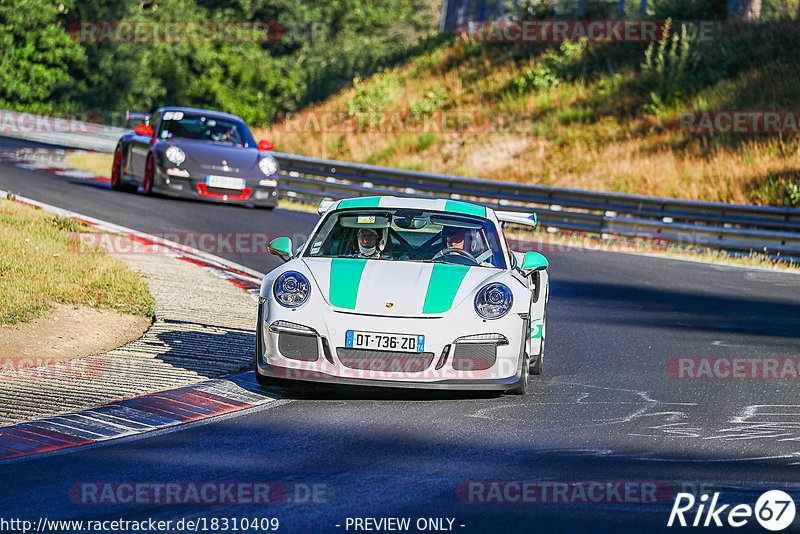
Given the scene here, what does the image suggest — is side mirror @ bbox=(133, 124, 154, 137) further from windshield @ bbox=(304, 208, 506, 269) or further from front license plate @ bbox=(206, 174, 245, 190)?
windshield @ bbox=(304, 208, 506, 269)

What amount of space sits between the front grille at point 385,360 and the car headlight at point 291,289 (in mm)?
463

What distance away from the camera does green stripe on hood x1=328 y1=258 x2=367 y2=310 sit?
7.14 m

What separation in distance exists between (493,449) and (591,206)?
13824 millimetres

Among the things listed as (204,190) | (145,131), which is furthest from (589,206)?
(145,131)

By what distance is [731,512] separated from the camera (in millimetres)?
4848

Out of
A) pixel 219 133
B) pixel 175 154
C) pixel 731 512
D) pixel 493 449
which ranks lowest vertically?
pixel 493 449

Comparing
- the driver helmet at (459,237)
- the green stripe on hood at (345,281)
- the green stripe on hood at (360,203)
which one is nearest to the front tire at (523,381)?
the driver helmet at (459,237)

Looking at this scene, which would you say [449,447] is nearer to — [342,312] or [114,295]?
[342,312]

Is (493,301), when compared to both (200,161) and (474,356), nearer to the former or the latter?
(474,356)

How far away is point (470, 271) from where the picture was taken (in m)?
7.63

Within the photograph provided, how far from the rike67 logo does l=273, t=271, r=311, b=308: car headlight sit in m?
2.97

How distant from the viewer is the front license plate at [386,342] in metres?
6.96

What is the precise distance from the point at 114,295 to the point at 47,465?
16.4 ft

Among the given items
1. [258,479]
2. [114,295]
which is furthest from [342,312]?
[114,295]
